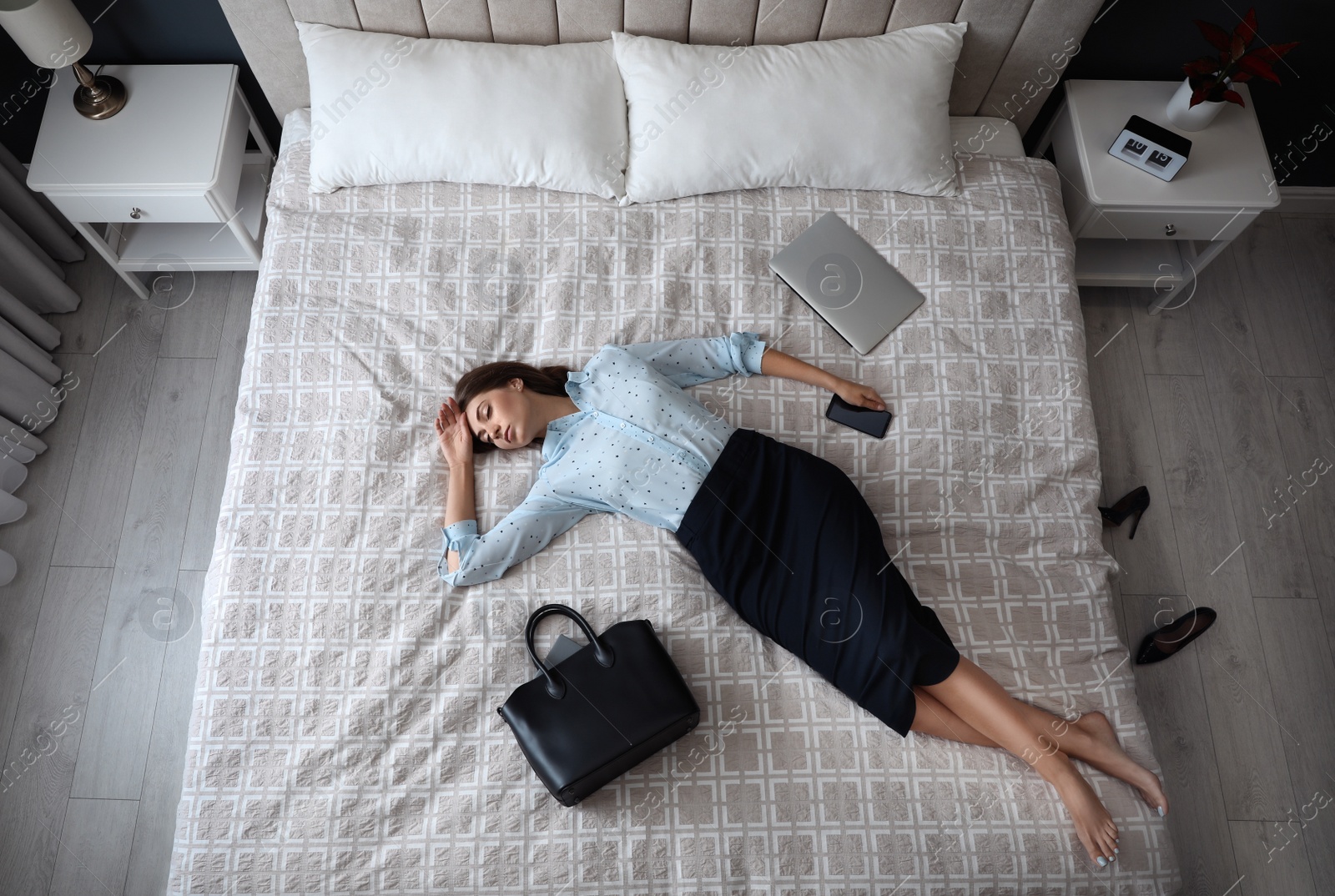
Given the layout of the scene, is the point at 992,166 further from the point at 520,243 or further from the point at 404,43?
the point at 404,43

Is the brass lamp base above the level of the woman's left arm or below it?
above

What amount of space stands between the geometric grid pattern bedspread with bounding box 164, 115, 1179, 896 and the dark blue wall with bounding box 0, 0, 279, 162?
49cm

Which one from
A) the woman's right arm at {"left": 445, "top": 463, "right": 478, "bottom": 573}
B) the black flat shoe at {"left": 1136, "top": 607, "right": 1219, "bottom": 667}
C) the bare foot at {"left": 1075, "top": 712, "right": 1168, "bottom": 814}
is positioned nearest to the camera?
the bare foot at {"left": 1075, "top": 712, "right": 1168, "bottom": 814}

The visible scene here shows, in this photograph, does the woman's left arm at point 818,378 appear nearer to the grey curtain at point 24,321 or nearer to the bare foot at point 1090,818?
the bare foot at point 1090,818

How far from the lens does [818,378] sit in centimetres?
191

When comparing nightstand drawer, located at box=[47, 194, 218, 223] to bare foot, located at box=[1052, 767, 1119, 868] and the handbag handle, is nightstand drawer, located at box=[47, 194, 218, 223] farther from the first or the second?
bare foot, located at box=[1052, 767, 1119, 868]

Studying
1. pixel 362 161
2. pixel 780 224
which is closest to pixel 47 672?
pixel 362 161

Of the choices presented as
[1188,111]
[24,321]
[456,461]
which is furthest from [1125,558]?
[24,321]

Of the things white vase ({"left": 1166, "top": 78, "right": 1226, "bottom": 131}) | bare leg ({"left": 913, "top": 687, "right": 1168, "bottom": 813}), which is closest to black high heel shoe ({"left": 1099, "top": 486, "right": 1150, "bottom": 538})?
bare leg ({"left": 913, "top": 687, "right": 1168, "bottom": 813})

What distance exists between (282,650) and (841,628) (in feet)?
3.71

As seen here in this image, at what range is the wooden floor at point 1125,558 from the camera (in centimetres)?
203

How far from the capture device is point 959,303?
204cm

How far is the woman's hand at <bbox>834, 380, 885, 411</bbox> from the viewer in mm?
1899

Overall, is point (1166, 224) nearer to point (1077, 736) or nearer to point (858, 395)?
point (858, 395)
